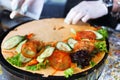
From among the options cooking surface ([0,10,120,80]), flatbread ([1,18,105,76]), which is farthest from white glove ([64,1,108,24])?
cooking surface ([0,10,120,80])

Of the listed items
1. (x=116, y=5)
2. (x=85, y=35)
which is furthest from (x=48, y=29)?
(x=116, y=5)

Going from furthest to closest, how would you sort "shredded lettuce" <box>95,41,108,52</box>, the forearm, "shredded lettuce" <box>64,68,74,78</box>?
the forearm
"shredded lettuce" <box>95,41,108,52</box>
"shredded lettuce" <box>64,68,74,78</box>

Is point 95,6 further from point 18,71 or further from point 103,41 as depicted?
point 18,71

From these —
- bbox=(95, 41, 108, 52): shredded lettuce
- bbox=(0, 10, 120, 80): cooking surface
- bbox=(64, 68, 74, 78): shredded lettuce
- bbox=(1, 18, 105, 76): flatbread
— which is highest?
bbox=(95, 41, 108, 52): shredded lettuce

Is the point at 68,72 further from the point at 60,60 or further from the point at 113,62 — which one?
the point at 113,62

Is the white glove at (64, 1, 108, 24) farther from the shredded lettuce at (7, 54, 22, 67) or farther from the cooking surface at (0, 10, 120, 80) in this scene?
the shredded lettuce at (7, 54, 22, 67)

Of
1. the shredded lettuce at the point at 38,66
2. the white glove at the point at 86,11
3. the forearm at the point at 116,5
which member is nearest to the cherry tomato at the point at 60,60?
the shredded lettuce at the point at 38,66
